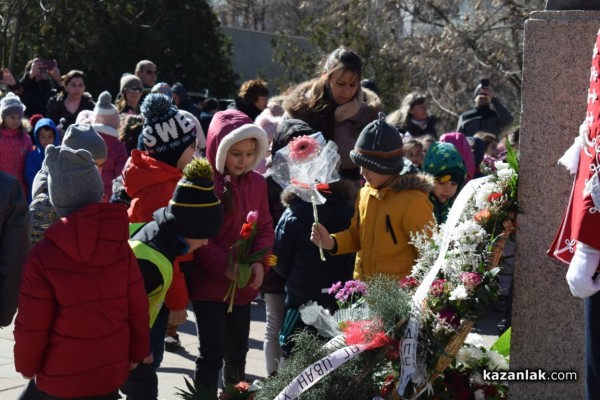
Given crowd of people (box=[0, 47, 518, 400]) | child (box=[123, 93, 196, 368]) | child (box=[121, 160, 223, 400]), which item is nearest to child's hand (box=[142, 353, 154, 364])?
crowd of people (box=[0, 47, 518, 400])

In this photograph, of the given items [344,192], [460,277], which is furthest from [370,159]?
[460,277]

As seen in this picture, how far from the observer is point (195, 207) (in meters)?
4.55

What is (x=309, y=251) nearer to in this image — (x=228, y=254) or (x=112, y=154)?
(x=228, y=254)

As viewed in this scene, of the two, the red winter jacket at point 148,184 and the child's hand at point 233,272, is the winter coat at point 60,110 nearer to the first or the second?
the red winter jacket at point 148,184

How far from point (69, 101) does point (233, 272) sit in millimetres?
6906

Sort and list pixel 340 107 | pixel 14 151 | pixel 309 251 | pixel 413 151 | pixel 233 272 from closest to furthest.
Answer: pixel 233 272
pixel 309 251
pixel 340 107
pixel 413 151
pixel 14 151

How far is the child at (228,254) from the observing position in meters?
5.30

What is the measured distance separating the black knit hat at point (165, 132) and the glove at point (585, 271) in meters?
2.57

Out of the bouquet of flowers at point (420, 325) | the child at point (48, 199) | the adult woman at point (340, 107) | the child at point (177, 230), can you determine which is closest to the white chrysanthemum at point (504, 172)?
the bouquet of flowers at point (420, 325)

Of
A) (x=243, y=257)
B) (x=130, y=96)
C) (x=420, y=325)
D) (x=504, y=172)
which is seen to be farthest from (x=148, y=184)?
(x=130, y=96)

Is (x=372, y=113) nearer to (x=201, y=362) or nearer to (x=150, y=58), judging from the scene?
(x=201, y=362)

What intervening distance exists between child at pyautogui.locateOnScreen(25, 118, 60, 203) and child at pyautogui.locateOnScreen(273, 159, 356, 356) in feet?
14.7

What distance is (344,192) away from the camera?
5879 mm

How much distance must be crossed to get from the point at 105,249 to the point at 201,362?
53.6 inches
